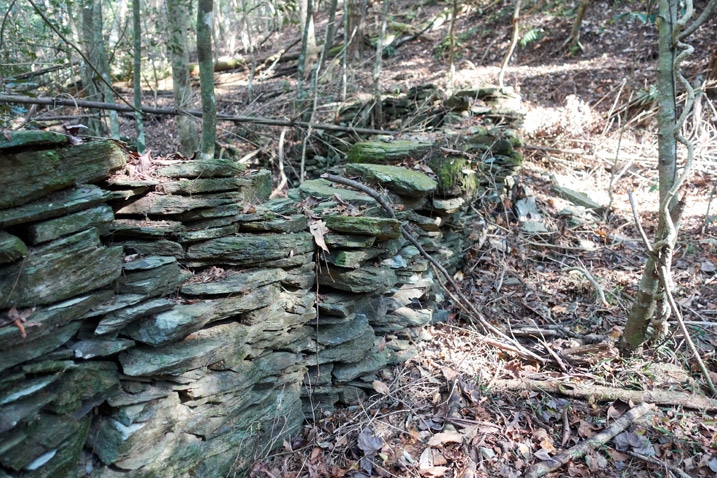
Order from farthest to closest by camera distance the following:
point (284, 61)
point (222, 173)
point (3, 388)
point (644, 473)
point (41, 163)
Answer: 1. point (284, 61)
2. point (222, 173)
3. point (644, 473)
4. point (41, 163)
5. point (3, 388)

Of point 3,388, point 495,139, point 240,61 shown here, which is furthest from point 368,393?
point 240,61

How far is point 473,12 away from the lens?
14703mm

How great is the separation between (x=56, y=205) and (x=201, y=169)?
0.92 meters

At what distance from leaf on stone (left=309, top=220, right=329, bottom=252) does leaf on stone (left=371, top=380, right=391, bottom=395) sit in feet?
4.17

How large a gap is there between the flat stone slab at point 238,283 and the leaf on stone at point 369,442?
4.45 feet

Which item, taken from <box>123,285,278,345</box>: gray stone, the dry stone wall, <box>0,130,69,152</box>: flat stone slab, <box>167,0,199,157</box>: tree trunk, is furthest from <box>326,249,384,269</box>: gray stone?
<box>167,0,199,157</box>: tree trunk

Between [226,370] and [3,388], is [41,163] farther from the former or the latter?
[226,370]

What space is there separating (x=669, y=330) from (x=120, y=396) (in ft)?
14.0

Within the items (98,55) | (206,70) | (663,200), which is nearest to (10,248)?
(206,70)

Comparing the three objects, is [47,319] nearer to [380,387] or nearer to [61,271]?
[61,271]

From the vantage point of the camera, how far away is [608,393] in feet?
11.5

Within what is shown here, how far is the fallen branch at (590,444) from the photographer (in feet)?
9.86

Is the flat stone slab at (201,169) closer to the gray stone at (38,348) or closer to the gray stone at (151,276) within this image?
the gray stone at (151,276)

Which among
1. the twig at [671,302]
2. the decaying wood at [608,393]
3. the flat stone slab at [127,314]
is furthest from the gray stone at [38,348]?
the twig at [671,302]
